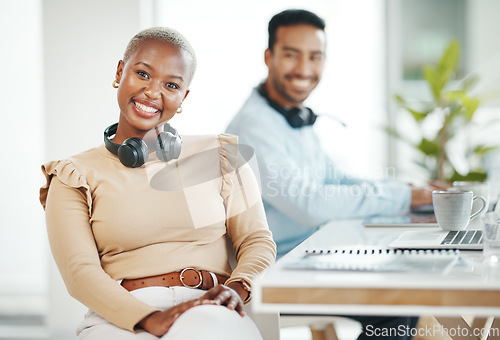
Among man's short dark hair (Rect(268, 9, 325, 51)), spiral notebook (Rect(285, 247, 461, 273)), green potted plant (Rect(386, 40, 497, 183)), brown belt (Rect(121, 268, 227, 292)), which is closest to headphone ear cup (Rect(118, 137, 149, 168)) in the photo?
brown belt (Rect(121, 268, 227, 292))

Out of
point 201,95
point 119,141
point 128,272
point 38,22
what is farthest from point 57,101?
point 128,272

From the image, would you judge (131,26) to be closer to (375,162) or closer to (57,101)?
(57,101)

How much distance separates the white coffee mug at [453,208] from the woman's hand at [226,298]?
0.47 m

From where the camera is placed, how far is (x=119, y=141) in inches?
52.0

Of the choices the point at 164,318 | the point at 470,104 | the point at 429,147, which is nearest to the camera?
the point at 164,318

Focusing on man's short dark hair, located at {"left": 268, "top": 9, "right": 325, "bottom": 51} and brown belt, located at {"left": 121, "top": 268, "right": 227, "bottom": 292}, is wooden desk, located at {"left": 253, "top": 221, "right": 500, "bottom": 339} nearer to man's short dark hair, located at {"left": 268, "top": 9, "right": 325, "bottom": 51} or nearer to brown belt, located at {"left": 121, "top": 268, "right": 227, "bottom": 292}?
brown belt, located at {"left": 121, "top": 268, "right": 227, "bottom": 292}

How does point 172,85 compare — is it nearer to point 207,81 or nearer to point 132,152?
point 132,152

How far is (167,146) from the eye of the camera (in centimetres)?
132

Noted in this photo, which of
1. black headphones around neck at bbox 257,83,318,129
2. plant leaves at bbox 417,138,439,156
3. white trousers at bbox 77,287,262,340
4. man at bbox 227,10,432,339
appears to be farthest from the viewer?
plant leaves at bbox 417,138,439,156

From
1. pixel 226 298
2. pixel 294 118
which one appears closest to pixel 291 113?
pixel 294 118

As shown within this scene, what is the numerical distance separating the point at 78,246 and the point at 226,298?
32 centimetres

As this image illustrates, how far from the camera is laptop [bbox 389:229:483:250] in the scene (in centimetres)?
108

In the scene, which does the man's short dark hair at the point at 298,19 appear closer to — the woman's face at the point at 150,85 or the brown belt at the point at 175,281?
the woman's face at the point at 150,85

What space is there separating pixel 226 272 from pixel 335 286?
553mm
